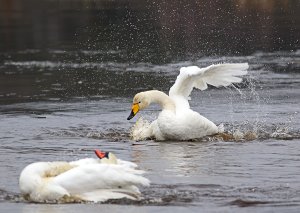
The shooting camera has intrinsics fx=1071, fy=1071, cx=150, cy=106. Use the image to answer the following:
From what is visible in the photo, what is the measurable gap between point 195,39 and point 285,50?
4.10 m

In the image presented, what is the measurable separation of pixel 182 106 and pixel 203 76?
0.99 metres

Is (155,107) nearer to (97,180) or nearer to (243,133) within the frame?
(243,133)

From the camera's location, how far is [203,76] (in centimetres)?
Answer: 1700

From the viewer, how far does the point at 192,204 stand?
1124cm

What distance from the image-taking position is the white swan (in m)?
15.8

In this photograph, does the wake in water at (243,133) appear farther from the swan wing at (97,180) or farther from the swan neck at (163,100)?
the swan wing at (97,180)

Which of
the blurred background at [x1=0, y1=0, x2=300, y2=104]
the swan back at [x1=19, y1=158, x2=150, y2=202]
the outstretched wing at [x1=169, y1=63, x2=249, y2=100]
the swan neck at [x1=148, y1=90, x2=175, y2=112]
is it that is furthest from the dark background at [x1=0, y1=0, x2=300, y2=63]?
the swan back at [x1=19, y1=158, x2=150, y2=202]

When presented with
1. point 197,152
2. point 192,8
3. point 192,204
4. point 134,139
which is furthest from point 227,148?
point 192,8

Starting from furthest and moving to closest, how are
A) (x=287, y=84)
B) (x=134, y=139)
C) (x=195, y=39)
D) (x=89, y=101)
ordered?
(x=195, y=39), (x=287, y=84), (x=89, y=101), (x=134, y=139)

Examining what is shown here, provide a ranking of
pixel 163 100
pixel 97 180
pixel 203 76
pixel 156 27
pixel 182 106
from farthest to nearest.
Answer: pixel 156 27 < pixel 203 76 < pixel 182 106 < pixel 163 100 < pixel 97 180

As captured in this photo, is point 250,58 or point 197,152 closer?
point 197,152

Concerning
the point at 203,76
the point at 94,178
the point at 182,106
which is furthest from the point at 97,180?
the point at 203,76

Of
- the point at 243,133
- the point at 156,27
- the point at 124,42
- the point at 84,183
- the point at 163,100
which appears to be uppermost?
the point at 156,27

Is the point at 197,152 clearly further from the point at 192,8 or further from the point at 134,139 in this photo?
the point at 192,8
